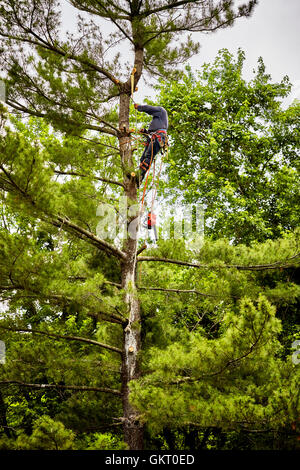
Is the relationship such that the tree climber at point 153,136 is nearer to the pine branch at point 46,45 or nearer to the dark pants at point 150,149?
the dark pants at point 150,149

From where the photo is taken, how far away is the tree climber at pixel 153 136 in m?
5.40

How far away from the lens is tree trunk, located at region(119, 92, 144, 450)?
4.48 m

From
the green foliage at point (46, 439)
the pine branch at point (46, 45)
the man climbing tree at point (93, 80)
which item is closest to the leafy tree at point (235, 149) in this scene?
the man climbing tree at point (93, 80)

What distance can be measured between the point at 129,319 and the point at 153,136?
3023 mm

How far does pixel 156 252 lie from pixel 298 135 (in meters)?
7.83

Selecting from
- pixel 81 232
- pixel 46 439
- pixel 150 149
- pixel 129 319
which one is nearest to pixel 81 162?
pixel 150 149

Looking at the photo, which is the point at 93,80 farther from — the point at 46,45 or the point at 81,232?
the point at 81,232

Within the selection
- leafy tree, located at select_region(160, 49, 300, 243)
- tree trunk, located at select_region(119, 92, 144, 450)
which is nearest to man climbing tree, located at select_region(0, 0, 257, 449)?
tree trunk, located at select_region(119, 92, 144, 450)

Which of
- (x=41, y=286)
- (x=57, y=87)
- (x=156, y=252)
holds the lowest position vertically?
(x=41, y=286)

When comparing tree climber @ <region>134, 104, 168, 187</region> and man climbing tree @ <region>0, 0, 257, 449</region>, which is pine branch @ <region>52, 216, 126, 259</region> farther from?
tree climber @ <region>134, 104, 168, 187</region>

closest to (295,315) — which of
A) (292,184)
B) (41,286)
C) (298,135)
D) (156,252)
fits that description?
(292,184)

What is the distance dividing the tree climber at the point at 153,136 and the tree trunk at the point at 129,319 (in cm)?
24

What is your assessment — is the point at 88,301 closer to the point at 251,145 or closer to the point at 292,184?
the point at 292,184

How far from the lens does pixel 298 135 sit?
34.6 feet
